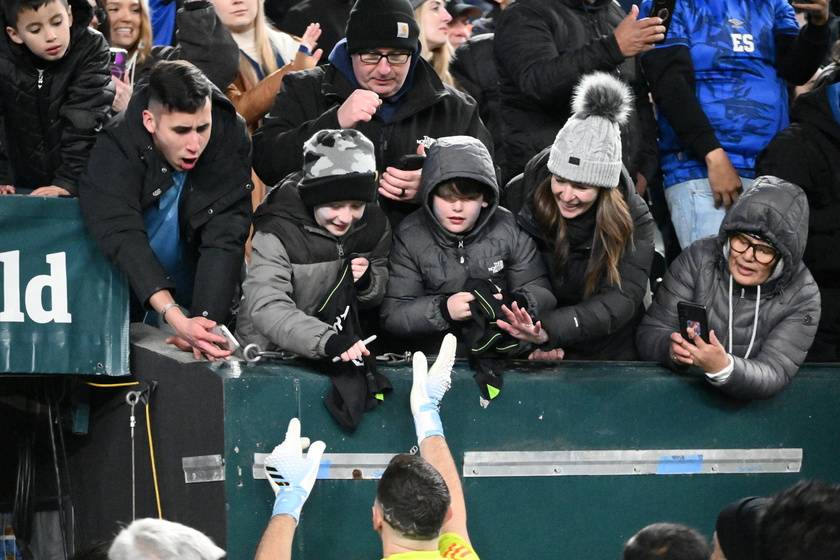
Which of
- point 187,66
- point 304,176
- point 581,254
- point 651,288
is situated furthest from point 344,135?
point 651,288

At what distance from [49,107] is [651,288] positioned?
10.4 feet

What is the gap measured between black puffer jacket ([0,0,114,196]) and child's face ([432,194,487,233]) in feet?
4.90

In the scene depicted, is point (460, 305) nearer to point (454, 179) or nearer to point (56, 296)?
point (454, 179)

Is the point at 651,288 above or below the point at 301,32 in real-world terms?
below

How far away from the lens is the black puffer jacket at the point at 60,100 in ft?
18.6

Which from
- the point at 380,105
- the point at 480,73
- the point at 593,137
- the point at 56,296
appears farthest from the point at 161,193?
the point at 480,73

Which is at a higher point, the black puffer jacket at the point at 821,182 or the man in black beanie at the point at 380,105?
the man in black beanie at the point at 380,105

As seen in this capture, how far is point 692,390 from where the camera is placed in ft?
19.5

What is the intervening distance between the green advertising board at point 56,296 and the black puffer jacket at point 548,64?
2186mm

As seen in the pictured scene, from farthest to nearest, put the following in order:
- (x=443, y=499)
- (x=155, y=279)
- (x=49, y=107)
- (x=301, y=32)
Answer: (x=301, y=32), (x=49, y=107), (x=155, y=279), (x=443, y=499)

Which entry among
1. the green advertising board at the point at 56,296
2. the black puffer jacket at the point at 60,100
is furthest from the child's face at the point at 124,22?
the green advertising board at the point at 56,296

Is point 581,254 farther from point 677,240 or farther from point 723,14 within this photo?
point 723,14

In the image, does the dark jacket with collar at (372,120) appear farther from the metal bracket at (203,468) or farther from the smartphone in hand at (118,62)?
the metal bracket at (203,468)

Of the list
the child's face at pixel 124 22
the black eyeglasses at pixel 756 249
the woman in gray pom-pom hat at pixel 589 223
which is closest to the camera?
the woman in gray pom-pom hat at pixel 589 223
